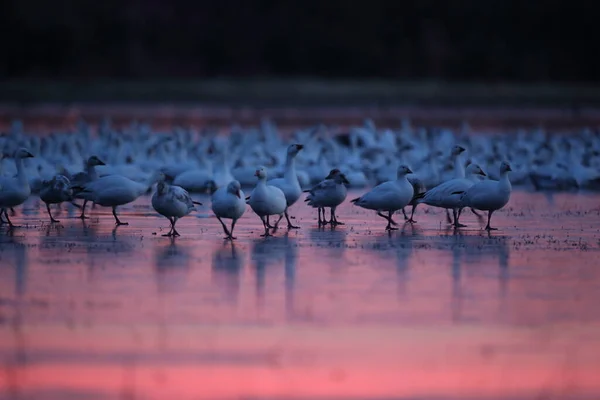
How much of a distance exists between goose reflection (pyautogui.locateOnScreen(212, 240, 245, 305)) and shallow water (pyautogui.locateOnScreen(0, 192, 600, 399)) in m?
0.02

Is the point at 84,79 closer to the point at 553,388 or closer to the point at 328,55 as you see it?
the point at 328,55

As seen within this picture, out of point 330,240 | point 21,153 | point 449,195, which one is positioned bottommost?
point 330,240

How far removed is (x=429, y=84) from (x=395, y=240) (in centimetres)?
5644

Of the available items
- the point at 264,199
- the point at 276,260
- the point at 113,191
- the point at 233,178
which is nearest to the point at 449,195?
the point at 264,199

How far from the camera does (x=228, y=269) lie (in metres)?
12.5

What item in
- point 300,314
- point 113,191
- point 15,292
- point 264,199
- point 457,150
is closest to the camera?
point 300,314

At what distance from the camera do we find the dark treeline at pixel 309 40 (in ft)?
240

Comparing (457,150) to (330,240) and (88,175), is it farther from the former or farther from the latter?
(88,175)

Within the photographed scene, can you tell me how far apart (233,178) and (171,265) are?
8575 millimetres

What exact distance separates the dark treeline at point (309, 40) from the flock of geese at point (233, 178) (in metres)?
42.4

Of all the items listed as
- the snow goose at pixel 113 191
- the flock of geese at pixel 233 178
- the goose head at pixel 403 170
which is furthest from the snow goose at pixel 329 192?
the snow goose at pixel 113 191

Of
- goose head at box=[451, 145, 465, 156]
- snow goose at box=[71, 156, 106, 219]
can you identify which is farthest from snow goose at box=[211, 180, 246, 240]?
goose head at box=[451, 145, 465, 156]

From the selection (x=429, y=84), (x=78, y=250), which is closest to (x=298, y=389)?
(x=78, y=250)

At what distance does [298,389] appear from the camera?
26.9 feet
